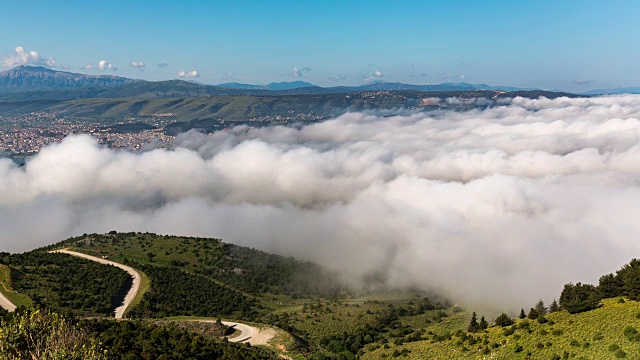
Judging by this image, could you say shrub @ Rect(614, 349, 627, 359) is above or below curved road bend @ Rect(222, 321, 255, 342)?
above

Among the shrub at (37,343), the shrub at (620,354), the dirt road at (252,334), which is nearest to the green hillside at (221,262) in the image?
the dirt road at (252,334)

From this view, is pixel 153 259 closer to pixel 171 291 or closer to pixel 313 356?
pixel 171 291

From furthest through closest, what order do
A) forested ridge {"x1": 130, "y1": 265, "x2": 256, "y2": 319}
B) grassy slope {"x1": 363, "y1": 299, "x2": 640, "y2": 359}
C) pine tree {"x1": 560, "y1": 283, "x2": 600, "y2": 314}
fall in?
1. forested ridge {"x1": 130, "y1": 265, "x2": 256, "y2": 319}
2. pine tree {"x1": 560, "y1": 283, "x2": 600, "y2": 314}
3. grassy slope {"x1": 363, "y1": 299, "x2": 640, "y2": 359}

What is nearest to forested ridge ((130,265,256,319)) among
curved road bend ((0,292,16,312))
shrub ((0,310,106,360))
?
curved road bend ((0,292,16,312))

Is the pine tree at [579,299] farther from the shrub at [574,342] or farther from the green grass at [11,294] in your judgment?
the green grass at [11,294]

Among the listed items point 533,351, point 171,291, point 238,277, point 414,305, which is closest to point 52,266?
point 171,291

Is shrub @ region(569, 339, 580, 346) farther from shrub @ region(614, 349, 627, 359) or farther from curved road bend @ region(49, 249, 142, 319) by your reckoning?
curved road bend @ region(49, 249, 142, 319)

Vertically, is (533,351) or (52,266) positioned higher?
(533,351)
